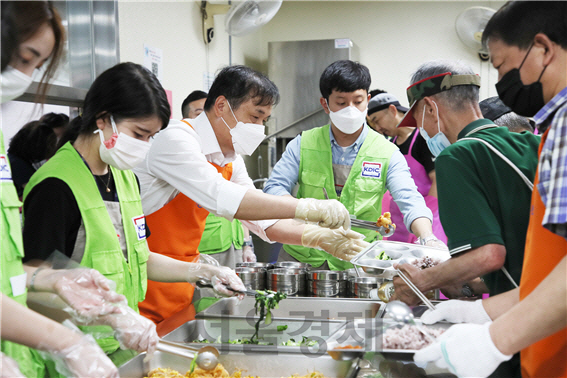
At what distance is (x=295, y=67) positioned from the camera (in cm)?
552

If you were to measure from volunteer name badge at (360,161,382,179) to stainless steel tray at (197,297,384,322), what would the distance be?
86 centimetres

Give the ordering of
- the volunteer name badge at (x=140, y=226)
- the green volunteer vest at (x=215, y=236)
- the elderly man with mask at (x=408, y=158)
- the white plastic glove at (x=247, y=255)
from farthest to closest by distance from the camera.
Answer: the white plastic glove at (x=247, y=255) < the elderly man with mask at (x=408, y=158) < the green volunteer vest at (x=215, y=236) < the volunteer name badge at (x=140, y=226)

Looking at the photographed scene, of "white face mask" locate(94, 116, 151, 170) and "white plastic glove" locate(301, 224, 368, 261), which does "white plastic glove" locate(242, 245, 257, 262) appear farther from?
"white face mask" locate(94, 116, 151, 170)

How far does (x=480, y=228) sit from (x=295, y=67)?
4.49 meters

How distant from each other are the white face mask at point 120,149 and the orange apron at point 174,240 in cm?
49

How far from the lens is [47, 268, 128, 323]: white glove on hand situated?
1148 mm

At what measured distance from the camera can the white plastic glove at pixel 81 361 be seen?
3.18ft

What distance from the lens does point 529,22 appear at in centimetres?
104

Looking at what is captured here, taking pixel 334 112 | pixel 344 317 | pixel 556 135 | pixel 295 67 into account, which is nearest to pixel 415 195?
pixel 334 112

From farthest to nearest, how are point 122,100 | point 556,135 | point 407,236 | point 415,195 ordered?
1. point 407,236
2. point 415,195
3. point 122,100
4. point 556,135

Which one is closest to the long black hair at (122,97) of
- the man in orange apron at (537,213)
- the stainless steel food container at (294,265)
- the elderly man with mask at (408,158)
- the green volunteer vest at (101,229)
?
the green volunteer vest at (101,229)

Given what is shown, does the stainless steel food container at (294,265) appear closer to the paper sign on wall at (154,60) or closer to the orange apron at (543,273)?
the orange apron at (543,273)

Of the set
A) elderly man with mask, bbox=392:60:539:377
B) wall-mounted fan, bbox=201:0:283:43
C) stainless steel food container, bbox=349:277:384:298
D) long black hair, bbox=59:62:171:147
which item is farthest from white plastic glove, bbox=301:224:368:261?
wall-mounted fan, bbox=201:0:283:43

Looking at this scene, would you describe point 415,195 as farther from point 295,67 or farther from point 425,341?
point 295,67
